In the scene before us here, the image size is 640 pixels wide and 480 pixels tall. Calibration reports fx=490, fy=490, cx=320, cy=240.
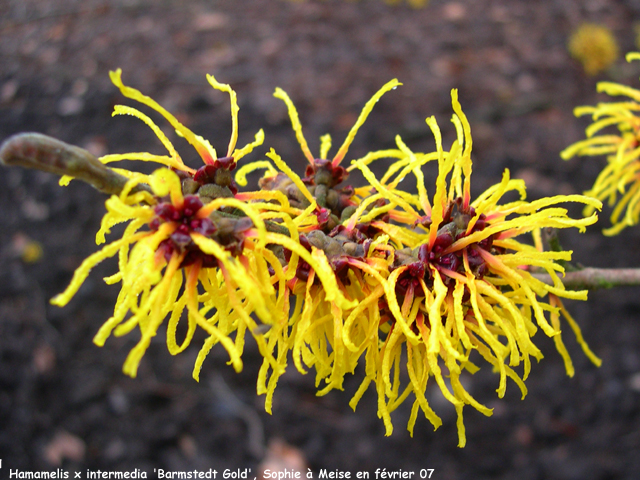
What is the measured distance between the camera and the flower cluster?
0.78 meters

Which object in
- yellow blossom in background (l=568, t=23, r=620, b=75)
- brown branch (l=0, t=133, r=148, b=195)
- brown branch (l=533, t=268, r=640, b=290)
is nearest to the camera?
brown branch (l=0, t=133, r=148, b=195)

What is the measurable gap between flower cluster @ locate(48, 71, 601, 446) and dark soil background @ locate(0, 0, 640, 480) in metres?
2.19

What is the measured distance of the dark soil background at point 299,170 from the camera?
2916mm

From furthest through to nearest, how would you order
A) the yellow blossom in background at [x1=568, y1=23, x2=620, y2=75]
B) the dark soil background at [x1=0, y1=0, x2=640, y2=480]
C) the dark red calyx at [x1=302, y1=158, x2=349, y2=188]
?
the yellow blossom in background at [x1=568, y1=23, x2=620, y2=75]
the dark soil background at [x1=0, y1=0, x2=640, y2=480]
the dark red calyx at [x1=302, y1=158, x2=349, y2=188]

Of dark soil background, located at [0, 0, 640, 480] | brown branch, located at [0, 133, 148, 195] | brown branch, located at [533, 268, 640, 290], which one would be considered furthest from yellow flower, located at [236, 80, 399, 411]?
dark soil background, located at [0, 0, 640, 480]

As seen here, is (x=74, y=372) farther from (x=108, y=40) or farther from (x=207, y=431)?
(x=108, y=40)

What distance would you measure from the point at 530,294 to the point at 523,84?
150 inches

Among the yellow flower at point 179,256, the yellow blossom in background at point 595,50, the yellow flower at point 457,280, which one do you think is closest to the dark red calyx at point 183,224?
the yellow flower at point 179,256

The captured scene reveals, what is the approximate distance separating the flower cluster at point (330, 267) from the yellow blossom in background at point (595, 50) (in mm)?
3905

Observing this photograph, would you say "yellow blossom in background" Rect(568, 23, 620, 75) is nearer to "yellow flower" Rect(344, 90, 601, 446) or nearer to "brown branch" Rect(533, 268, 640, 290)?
"brown branch" Rect(533, 268, 640, 290)

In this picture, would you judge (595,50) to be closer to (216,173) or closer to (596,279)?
(596,279)

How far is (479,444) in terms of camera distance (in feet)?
9.60

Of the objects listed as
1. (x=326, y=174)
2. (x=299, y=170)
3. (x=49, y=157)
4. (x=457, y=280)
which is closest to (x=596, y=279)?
(x=457, y=280)

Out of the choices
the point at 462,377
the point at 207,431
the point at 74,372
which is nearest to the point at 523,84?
the point at 462,377
